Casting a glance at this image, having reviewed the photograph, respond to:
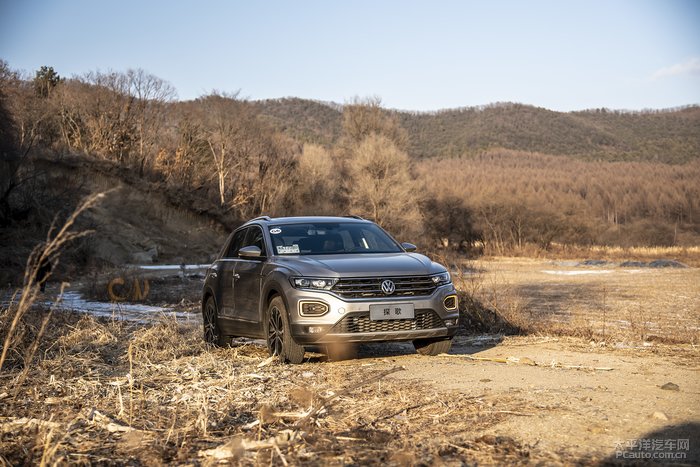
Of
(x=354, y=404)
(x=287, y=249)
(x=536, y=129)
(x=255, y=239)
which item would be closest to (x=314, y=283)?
(x=287, y=249)

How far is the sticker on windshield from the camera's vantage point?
422 inches

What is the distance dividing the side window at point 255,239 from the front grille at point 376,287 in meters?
1.65

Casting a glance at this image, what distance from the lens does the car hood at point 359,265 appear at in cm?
977

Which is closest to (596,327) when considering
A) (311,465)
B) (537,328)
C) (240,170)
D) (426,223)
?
(537,328)

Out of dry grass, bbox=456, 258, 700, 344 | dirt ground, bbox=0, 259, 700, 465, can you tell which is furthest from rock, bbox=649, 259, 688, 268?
dirt ground, bbox=0, 259, 700, 465

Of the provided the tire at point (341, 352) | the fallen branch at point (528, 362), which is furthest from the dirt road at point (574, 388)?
the tire at point (341, 352)

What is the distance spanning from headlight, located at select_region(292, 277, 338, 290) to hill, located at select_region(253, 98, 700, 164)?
146 m

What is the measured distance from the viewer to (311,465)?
17.1ft

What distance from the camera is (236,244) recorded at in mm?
12391

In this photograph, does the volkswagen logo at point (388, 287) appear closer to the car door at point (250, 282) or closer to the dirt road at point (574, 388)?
the dirt road at point (574, 388)

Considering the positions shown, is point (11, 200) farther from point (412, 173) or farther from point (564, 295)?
point (412, 173)

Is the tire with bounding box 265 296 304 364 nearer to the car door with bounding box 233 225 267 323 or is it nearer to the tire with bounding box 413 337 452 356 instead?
the car door with bounding box 233 225 267 323

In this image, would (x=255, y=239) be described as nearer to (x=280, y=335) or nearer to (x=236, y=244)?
(x=236, y=244)

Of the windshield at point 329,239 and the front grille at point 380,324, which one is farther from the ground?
the windshield at point 329,239
